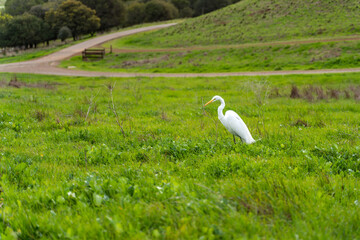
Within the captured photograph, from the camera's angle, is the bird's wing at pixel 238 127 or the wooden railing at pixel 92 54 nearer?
the bird's wing at pixel 238 127

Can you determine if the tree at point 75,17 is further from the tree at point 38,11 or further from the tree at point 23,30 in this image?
the tree at point 38,11

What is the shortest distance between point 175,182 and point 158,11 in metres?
88.2

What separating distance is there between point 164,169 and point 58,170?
1809 mm

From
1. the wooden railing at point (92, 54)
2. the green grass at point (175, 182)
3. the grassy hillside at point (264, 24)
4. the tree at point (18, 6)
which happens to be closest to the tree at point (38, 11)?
the tree at point (18, 6)

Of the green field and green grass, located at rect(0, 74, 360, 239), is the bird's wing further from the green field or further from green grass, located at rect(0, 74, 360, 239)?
the green field

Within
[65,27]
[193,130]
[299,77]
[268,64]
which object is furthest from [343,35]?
[65,27]

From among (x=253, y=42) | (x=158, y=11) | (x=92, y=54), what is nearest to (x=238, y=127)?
(x=253, y=42)

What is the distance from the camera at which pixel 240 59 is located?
3409cm

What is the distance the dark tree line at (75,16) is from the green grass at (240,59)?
99.8 feet

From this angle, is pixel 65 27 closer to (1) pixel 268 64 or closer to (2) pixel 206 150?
(1) pixel 268 64

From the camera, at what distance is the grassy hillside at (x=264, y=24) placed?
39.5 metres

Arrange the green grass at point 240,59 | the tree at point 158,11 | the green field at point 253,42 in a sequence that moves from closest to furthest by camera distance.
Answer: the green grass at point 240,59, the green field at point 253,42, the tree at point 158,11

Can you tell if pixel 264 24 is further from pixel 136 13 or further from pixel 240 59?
pixel 136 13

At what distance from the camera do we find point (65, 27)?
69.0m
